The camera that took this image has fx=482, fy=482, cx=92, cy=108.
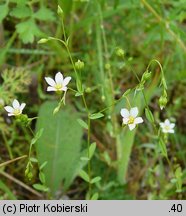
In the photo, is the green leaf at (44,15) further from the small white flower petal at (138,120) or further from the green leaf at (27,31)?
the small white flower petal at (138,120)

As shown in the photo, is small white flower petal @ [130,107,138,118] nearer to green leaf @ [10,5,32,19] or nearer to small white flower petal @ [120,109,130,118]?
small white flower petal @ [120,109,130,118]

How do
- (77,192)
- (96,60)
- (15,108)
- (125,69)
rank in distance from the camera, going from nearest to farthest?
(15,108)
(77,192)
(96,60)
(125,69)

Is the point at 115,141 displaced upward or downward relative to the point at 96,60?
downward

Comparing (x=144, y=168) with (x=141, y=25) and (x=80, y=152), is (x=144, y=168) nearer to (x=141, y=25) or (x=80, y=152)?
(x=80, y=152)

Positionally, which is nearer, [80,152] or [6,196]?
[6,196]

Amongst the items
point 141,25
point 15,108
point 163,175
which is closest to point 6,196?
point 15,108
